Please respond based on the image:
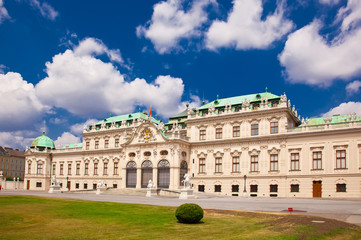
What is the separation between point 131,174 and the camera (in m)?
67.3

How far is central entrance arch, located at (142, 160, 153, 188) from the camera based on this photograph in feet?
212

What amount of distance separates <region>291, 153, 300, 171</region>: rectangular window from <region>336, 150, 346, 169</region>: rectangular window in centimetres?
548

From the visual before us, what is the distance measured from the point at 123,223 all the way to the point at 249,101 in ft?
142

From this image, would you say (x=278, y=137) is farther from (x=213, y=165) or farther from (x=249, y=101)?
(x=213, y=165)

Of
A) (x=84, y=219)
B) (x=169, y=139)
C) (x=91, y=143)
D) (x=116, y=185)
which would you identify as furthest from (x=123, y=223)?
(x=91, y=143)

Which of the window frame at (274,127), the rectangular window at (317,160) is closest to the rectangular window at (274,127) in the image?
the window frame at (274,127)

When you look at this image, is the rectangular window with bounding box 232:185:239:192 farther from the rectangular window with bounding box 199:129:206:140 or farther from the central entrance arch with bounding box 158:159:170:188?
the central entrance arch with bounding box 158:159:170:188

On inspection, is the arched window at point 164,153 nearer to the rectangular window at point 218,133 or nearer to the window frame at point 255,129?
the rectangular window at point 218,133

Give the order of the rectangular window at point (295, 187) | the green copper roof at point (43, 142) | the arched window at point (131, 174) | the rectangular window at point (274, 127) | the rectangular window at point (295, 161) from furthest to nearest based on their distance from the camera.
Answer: the green copper roof at point (43, 142) → the arched window at point (131, 174) → the rectangular window at point (274, 127) → the rectangular window at point (295, 161) → the rectangular window at point (295, 187)

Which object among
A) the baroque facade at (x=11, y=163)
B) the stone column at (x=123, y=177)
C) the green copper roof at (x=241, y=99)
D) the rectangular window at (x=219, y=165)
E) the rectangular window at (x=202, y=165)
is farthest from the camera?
the baroque facade at (x=11, y=163)

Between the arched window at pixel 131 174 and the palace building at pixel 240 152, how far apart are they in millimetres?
191

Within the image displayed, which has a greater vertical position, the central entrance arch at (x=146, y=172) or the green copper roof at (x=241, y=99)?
the green copper roof at (x=241, y=99)

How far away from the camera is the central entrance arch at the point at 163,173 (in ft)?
204

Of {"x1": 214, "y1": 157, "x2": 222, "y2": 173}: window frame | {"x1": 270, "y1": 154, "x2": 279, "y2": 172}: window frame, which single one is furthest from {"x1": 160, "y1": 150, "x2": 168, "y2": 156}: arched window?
{"x1": 270, "y1": 154, "x2": 279, "y2": 172}: window frame
